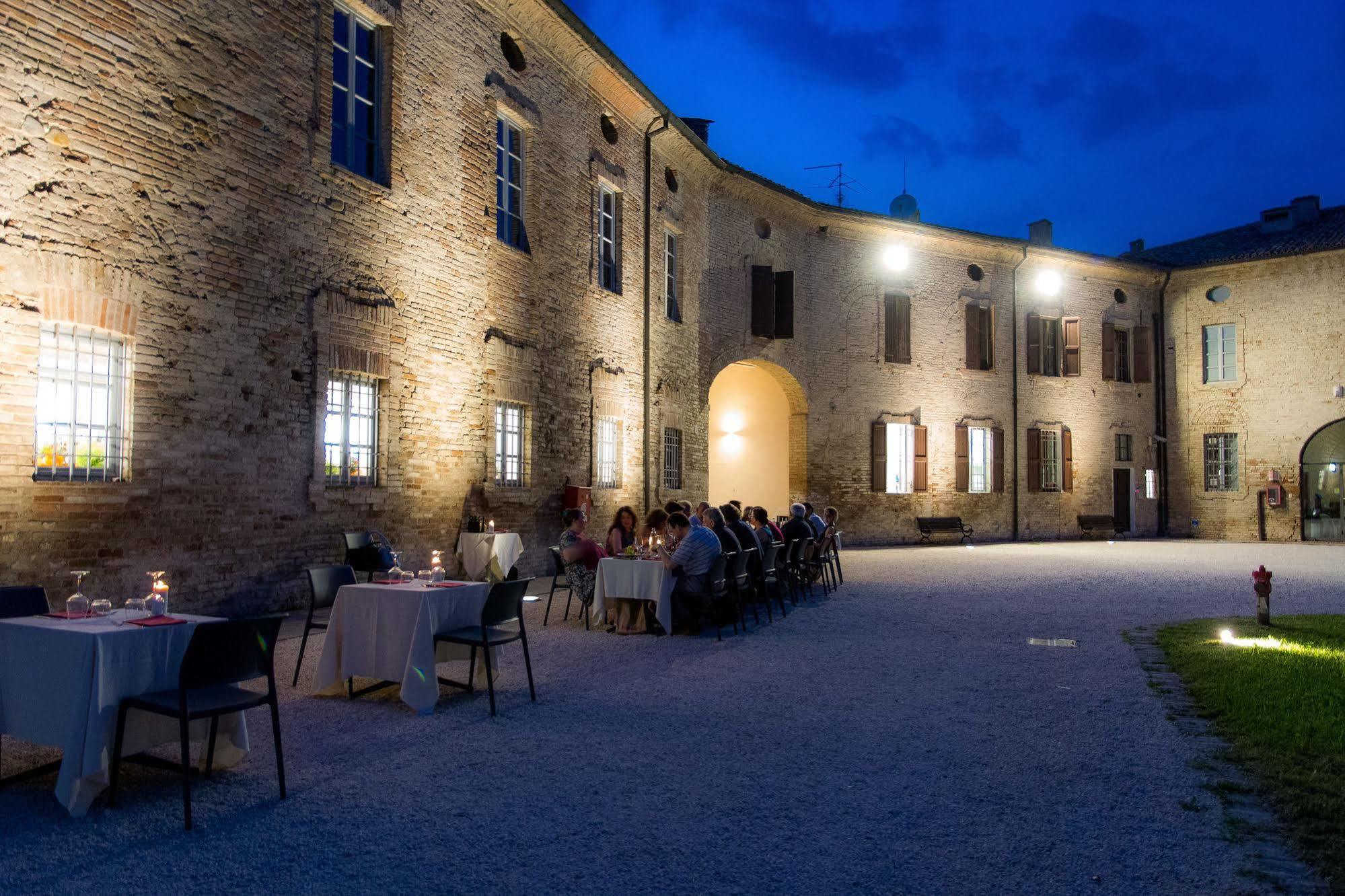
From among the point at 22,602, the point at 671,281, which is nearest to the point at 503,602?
the point at 22,602

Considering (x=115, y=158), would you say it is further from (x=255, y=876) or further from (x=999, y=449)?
(x=999, y=449)

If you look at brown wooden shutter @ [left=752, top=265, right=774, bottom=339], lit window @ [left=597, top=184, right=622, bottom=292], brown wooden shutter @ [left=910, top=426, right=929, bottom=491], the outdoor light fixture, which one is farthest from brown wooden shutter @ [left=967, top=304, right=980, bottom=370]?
lit window @ [left=597, top=184, right=622, bottom=292]

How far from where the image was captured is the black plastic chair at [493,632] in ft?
19.4

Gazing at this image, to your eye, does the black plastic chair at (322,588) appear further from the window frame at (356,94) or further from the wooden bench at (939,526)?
the wooden bench at (939,526)

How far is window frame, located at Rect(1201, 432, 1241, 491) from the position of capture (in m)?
26.1

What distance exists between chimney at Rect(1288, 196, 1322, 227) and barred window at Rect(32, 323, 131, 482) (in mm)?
30147

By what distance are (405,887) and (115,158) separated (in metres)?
6.52

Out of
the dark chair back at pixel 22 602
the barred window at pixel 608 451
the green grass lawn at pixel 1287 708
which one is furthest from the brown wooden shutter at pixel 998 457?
the dark chair back at pixel 22 602

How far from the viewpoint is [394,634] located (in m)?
6.01

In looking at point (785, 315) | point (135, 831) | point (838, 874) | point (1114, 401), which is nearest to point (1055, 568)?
point (785, 315)

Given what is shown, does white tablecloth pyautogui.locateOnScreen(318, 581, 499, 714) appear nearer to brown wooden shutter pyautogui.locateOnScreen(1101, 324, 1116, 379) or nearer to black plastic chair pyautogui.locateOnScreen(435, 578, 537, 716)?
black plastic chair pyautogui.locateOnScreen(435, 578, 537, 716)

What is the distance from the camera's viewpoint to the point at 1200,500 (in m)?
Answer: 26.6

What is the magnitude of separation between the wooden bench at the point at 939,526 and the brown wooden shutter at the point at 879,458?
4.14 feet

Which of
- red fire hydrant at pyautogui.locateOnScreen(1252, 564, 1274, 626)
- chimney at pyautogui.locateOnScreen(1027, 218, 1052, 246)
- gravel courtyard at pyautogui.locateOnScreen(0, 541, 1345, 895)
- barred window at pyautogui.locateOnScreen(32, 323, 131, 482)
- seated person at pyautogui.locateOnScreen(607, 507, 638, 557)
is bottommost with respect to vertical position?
gravel courtyard at pyautogui.locateOnScreen(0, 541, 1345, 895)
